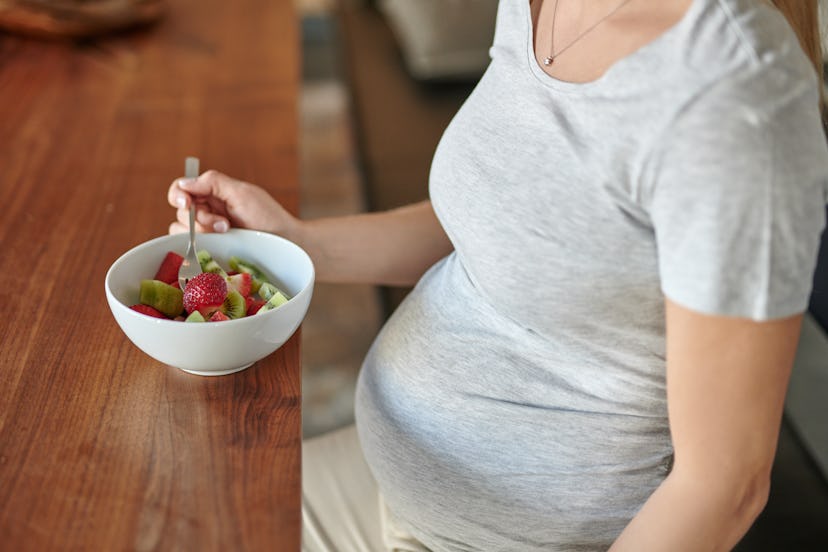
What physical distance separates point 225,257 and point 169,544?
0.35m

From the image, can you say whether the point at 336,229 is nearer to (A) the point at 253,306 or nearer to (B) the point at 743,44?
(A) the point at 253,306

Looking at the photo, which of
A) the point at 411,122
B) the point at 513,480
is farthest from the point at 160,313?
the point at 411,122

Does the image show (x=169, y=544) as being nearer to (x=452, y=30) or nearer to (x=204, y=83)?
(x=204, y=83)

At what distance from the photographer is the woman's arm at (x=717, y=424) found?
0.66 metres

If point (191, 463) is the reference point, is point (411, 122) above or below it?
below

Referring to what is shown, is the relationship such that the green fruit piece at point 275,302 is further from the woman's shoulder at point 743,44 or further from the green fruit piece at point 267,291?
the woman's shoulder at point 743,44

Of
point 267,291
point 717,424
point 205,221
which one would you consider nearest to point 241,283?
point 267,291

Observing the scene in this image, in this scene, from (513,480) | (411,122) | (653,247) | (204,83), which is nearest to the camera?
(653,247)

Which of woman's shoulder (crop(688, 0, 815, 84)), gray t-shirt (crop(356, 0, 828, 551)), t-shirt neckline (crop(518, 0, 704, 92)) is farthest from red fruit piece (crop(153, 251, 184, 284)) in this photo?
woman's shoulder (crop(688, 0, 815, 84))

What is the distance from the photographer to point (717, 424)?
69 cm

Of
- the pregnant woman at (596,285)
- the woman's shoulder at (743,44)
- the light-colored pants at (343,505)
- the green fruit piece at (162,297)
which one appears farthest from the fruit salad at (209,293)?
the woman's shoulder at (743,44)

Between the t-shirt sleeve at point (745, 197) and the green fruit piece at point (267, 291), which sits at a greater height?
the t-shirt sleeve at point (745, 197)

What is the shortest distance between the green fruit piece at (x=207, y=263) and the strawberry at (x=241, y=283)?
17mm

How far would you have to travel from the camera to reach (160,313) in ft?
2.59
